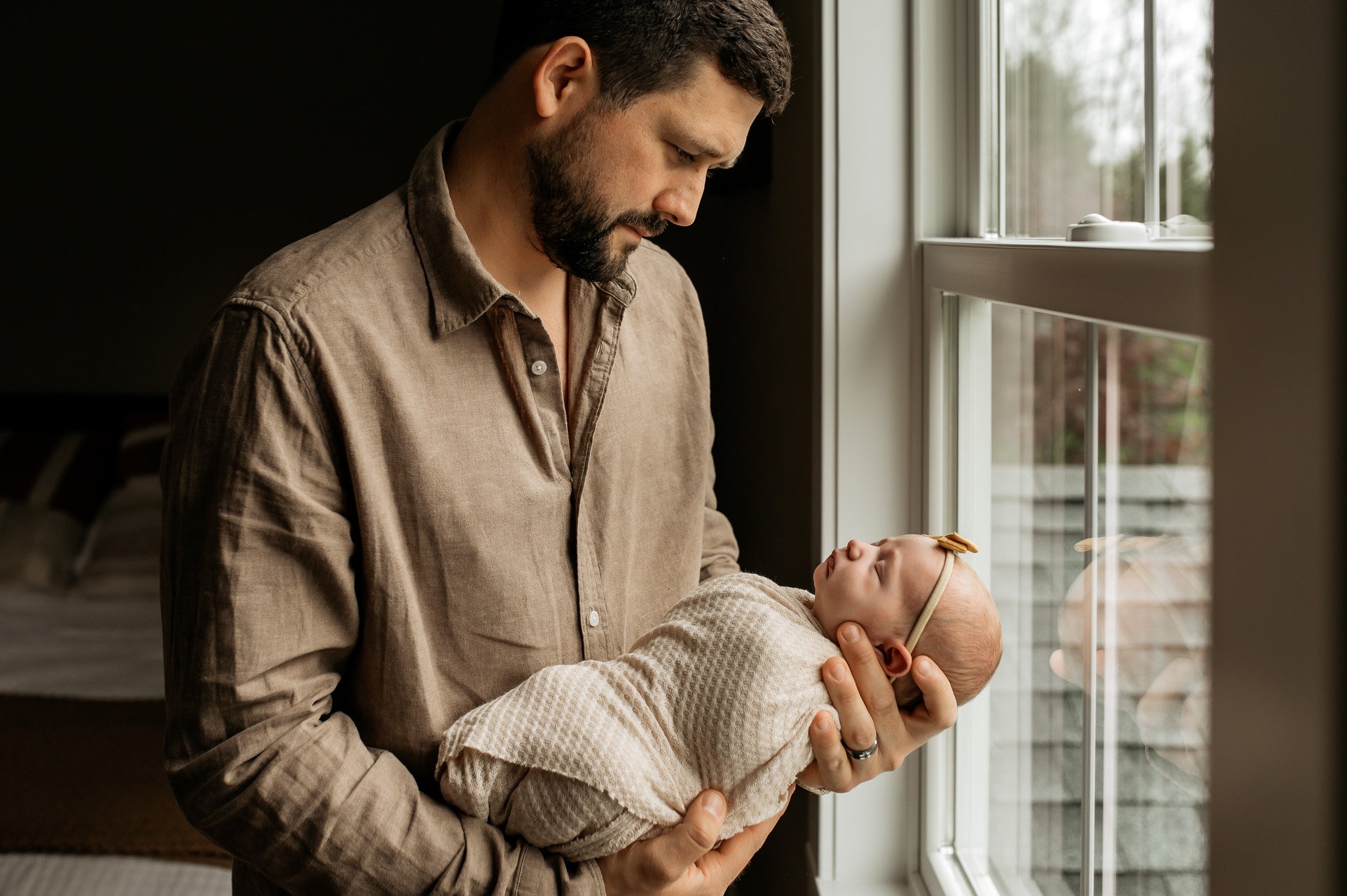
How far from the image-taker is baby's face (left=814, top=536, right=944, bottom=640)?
110 centimetres

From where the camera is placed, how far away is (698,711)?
1062mm

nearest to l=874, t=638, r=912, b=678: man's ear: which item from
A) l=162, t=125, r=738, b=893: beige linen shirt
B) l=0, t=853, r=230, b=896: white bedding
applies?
l=162, t=125, r=738, b=893: beige linen shirt

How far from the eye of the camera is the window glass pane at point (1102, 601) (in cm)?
83

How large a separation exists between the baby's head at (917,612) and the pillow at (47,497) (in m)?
2.97

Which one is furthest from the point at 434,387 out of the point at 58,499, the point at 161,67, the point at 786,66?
the point at 161,67

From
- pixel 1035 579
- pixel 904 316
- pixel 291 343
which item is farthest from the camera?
pixel 904 316

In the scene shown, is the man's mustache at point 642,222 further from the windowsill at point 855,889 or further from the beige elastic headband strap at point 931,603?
the windowsill at point 855,889

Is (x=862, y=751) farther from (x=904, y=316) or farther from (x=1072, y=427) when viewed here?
(x=904, y=316)

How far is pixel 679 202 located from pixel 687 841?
0.66 metres

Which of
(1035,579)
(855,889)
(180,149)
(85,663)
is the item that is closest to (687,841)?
(1035,579)

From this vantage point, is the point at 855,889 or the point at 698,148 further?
the point at 855,889

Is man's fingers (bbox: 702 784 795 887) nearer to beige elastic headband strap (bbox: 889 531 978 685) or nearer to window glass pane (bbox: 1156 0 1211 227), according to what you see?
beige elastic headband strap (bbox: 889 531 978 685)

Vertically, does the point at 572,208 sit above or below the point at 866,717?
above

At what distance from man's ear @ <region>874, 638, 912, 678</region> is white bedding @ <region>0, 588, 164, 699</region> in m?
1.86
